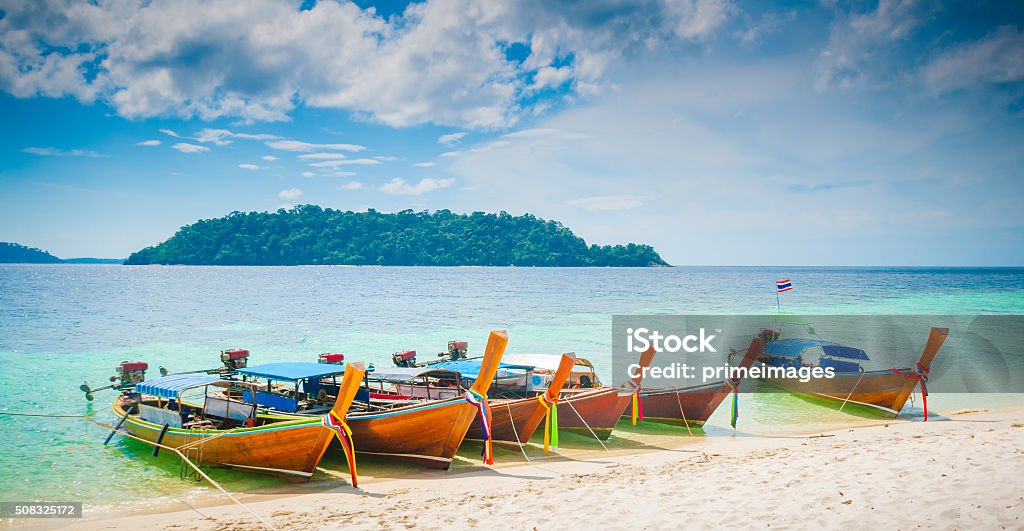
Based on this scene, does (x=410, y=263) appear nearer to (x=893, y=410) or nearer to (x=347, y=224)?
(x=347, y=224)

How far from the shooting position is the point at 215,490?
11.4m

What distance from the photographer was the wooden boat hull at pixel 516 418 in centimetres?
1309

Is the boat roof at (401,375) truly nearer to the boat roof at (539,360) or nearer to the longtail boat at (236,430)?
the boat roof at (539,360)

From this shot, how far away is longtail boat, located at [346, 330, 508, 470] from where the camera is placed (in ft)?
37.3

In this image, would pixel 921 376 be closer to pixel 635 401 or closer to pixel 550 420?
pixel 635 401

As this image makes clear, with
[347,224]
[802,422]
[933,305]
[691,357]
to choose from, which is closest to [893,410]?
[802,422]

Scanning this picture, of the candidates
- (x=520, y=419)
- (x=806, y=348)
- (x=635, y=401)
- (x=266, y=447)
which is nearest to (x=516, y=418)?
(x=520, y=419)

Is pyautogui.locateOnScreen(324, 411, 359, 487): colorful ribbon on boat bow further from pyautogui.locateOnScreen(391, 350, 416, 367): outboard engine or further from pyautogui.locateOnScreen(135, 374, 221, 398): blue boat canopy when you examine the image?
pyautogui.locateOnScreen(391, 350, 416, 367): outboard engine

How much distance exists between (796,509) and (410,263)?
548ft

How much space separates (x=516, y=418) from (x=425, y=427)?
2.35 metres

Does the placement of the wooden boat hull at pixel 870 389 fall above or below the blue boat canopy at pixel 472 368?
below

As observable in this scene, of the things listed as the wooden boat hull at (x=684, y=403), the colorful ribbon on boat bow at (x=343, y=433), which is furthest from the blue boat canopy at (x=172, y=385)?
the wooden boat hull at (x=684, y=403)

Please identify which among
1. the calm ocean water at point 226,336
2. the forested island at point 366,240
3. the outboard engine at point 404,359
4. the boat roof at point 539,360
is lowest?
the calm ocean water at point 226,336

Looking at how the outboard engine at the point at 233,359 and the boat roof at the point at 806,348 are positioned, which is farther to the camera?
the boat roof at the point at 806,348
